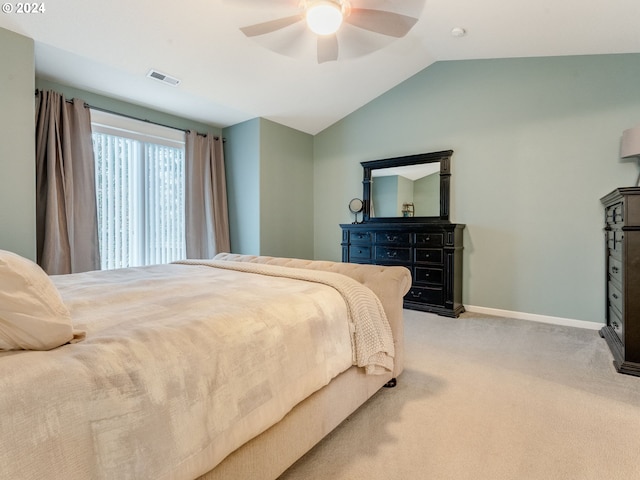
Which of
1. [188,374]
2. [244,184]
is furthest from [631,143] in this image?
[244,184]

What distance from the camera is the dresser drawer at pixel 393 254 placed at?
3.89 m

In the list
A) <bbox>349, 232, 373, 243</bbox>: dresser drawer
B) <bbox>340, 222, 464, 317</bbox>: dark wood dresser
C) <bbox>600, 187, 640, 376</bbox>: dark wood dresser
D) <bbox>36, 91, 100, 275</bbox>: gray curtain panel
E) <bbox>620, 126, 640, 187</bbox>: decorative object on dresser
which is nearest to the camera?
<bbox>600, 187, 640, 376</bbox>: dark wood dresser

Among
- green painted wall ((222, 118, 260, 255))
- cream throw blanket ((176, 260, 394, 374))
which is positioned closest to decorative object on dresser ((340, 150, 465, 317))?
green painted wall ((222, 118, 260, 255))

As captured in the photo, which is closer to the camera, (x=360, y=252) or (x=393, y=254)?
(x=393, y=254)

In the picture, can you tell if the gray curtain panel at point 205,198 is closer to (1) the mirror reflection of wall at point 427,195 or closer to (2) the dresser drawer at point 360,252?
(2) the dresser drawer at point 360,252

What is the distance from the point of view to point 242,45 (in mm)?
3049

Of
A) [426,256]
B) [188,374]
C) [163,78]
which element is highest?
[163,78]

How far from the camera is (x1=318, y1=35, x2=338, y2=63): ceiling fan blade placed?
227 cm

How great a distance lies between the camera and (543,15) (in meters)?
2.70

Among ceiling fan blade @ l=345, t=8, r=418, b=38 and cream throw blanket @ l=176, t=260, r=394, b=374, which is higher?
ceiling fan blade @ l=345, t=8, r=418, b=38

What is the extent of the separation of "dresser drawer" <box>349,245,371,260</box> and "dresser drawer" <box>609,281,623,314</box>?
2.36 metres

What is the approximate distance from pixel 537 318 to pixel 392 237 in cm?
175

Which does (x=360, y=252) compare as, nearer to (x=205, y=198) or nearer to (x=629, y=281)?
(x=205, y=198)

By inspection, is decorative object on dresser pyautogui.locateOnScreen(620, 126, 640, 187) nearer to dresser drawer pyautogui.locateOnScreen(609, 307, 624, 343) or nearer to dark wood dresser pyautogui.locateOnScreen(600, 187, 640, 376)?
dark wood dresser pyautogui.locateOnScreen(600, 187, 640, 376)
